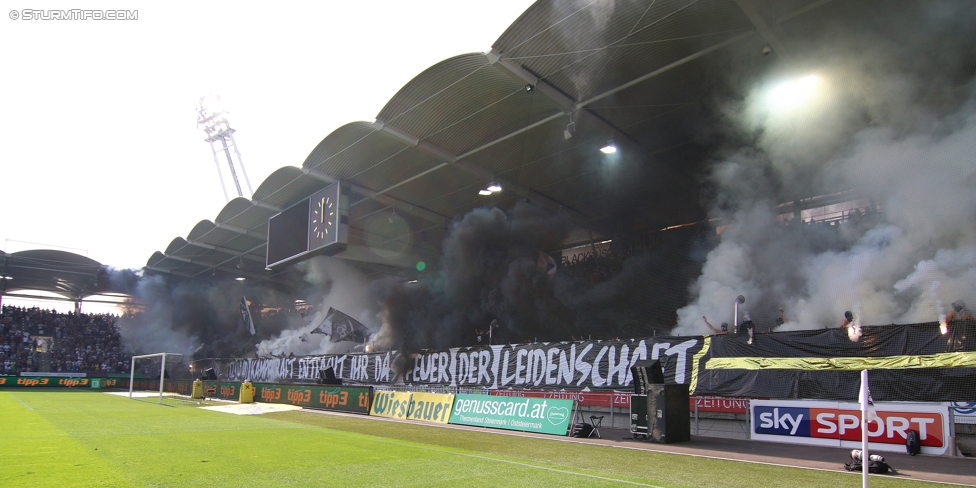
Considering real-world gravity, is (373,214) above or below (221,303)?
above

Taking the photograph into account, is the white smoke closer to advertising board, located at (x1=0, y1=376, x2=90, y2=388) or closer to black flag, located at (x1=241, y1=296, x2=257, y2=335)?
black flag, located at (x1=241, y1=296, x2=257, y2=335)

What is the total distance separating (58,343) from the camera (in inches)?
2007

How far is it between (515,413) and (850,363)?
8.10 meters

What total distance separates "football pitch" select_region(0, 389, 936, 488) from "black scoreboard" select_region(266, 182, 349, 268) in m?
12.1

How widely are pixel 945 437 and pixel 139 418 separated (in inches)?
826

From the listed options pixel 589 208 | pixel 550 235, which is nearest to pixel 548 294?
pixel 550 235

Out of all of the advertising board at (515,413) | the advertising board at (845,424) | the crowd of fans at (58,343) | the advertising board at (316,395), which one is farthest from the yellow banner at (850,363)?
the crowd of fans at (58,343)

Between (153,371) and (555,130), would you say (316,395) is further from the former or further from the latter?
(153,371)

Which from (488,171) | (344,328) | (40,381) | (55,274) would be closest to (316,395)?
(488,171)

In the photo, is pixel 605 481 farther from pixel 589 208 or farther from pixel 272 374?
pixel 272 374

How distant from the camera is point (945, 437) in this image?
10.8 meters

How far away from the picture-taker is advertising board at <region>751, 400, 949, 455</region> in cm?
1091

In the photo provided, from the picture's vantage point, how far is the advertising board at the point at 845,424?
10914mm

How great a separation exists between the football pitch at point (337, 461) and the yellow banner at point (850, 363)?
4.15 meters
